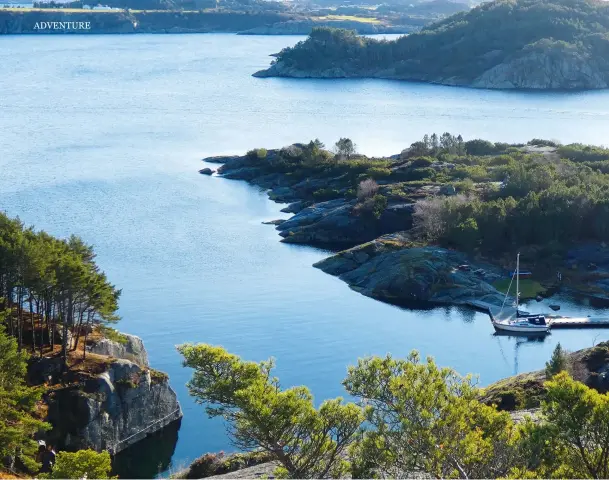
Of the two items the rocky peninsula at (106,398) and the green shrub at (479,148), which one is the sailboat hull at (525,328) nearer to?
the rocky peninsula at (106,398)

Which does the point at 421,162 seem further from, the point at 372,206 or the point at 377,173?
the point at 372,206

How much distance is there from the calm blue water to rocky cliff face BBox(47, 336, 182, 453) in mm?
2592

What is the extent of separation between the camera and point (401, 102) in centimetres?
19788

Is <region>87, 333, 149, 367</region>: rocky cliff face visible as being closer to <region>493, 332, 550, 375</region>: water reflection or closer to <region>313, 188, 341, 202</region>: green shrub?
<region>493, 332, 550, 375</region>: water reflection

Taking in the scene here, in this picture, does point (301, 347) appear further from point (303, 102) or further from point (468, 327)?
point (303, 102)

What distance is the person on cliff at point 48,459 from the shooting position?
42138mm

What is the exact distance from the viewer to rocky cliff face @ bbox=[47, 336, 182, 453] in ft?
154

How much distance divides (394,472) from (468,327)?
49.1m

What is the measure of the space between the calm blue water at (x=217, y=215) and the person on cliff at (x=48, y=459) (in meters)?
8.14

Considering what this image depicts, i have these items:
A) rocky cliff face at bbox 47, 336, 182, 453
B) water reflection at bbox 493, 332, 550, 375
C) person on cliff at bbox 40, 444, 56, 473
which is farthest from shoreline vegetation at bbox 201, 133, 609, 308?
person on cliff at bbox 40, 444, 56, 473

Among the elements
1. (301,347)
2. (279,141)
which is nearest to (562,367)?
(301,347)

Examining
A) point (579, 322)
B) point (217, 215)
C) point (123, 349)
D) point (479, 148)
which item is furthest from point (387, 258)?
point (479, 148)

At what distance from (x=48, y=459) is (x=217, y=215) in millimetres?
64900

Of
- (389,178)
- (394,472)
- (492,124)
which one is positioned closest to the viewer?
(394,472)
